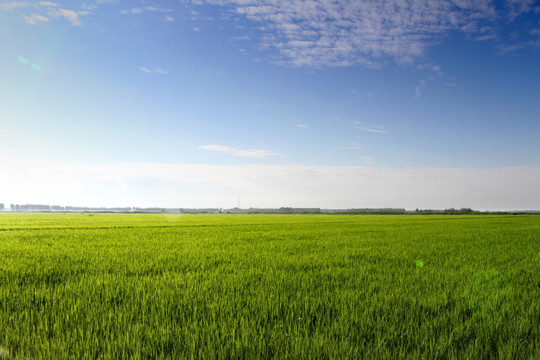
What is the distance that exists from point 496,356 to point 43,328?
14.7 ft

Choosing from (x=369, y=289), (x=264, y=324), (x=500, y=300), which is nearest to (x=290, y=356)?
(x=264, y=324)

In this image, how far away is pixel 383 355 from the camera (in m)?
2.64

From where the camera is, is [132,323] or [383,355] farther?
[132,323]

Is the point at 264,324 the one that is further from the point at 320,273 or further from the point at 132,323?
the point at 320,273

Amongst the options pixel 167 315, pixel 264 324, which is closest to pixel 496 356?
pixel 264 324

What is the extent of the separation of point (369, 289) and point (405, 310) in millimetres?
986

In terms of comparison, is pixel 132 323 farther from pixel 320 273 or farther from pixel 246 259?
pixel 246 259

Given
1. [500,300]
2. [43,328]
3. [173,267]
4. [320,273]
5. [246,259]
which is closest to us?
[43,328]

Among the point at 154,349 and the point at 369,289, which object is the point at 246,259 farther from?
the point at 154,349

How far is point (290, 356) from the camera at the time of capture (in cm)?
267

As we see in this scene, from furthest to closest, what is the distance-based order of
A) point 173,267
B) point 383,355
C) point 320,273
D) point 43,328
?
point 173,267 < point 320,273 < point 43,328 < point 383,355

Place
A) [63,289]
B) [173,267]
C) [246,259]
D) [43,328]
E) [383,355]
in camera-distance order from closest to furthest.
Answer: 1. [383,355]
2. [43,328]
3. [63,289]
4. [173,267]
5. [246,259]

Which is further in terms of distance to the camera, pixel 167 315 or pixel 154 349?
pixel 167 315

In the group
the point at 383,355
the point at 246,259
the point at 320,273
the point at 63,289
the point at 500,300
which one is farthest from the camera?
the point at 246,259
